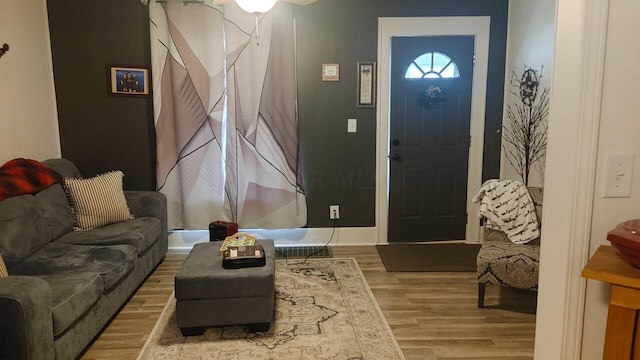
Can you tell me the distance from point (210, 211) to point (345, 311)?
1.84 m

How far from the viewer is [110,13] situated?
13.6 feet

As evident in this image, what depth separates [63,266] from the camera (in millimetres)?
2744

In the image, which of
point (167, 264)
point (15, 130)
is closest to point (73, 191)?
point (15, 130)

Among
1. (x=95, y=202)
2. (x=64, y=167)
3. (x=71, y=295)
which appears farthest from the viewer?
(x=64, y=167)

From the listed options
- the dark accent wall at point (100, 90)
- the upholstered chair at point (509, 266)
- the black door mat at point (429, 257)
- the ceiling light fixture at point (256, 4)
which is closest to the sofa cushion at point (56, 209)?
the dark accent wall at point (100, 90)

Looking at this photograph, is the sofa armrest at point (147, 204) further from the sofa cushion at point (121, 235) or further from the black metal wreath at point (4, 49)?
the black metal wreath at point (4, 49)

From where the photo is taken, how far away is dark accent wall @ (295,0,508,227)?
170 inches

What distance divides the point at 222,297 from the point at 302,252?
1733mm

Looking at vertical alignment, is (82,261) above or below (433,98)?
below

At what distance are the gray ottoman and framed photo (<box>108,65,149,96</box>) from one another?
2216mm

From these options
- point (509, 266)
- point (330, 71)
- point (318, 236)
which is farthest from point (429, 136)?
point (509, 266)

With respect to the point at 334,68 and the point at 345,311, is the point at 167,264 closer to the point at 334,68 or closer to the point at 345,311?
the point at 345,311

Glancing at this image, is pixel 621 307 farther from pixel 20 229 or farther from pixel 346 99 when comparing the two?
pixel 346 99

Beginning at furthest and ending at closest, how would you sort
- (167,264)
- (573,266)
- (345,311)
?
(167,264)
(345,311)
(573,266)
